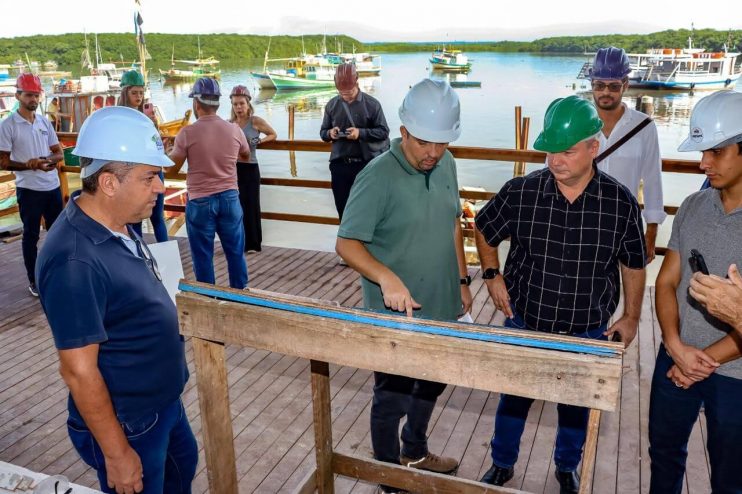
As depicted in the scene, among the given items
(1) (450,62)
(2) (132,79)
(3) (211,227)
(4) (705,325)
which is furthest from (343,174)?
(1) (450,62)

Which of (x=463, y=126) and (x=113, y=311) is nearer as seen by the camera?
(x=113, y=311)

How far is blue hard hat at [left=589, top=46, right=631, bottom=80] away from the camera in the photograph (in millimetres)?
2986

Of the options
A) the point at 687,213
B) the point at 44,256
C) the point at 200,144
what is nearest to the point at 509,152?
the point at 200,144

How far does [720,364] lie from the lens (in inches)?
73.4

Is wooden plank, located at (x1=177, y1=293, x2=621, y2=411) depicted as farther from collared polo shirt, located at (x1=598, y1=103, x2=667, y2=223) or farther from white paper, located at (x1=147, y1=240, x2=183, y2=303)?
collared polo shirt, located at (x1=598, y1=103, x2=667, y2=223)

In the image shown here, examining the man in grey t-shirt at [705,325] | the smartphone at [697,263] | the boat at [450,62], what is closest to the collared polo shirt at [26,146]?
the man in grey t-shirt at [705,325]

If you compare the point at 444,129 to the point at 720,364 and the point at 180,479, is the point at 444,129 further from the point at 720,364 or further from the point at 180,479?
the point at 180,479

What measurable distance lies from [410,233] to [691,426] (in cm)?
Result: 119

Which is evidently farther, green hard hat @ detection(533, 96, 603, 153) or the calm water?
the calm water

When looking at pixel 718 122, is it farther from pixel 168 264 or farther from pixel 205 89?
pixel 205 89

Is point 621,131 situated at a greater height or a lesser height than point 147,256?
greater

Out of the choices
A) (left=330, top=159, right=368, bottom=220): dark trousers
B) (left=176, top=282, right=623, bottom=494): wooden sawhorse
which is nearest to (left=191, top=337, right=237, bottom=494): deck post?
(left=176, top=282, right=623, bottom=494): wooden sawhorse

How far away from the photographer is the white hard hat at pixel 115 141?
155cm

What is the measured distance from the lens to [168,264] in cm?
191
